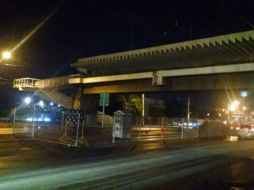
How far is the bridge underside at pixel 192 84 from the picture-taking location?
1613 inches

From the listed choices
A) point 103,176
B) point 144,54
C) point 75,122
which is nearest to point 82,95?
point 144,54

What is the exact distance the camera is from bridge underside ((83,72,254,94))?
134ft

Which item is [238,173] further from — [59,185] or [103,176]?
[59,185]

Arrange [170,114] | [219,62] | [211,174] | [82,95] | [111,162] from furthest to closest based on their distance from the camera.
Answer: [170,114] → [82,95] → [219,62] → [111,162] → [211,174]

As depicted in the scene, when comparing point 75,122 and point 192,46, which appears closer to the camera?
point 75,122

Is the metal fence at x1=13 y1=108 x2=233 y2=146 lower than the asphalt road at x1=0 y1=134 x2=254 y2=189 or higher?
higher

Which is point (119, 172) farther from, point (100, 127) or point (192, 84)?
point (192, 84)

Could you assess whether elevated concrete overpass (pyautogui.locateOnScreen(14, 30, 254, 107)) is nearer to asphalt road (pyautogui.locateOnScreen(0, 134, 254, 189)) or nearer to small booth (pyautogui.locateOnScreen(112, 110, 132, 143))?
small booth (pyautogui.locateOnScreen(112, 110, 132, 143))

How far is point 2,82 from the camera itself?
3017 inches

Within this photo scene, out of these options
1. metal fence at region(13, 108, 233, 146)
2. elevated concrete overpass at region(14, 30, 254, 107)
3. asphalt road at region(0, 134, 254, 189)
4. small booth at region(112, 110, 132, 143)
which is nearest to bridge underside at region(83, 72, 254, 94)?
elevated concrete overpass at region(14, 30, 254, 107)

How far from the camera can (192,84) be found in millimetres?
44906

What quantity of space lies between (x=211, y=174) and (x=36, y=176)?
228 inches

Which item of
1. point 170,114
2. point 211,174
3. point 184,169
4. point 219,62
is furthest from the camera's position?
point 170,114

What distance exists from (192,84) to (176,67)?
2.92 meters
